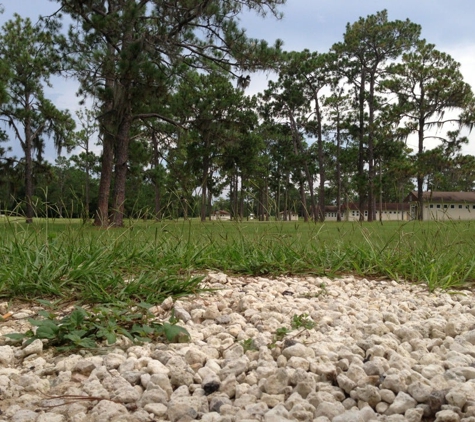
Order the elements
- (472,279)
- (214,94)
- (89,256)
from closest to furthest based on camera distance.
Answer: (89,256), (472,279), (214,94)

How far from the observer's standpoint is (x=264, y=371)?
157cm

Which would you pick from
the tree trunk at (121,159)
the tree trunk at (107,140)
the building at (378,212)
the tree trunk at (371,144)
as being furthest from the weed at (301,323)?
the tree trunk at (371,144)

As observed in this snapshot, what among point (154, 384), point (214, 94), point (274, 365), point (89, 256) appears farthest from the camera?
point (214, 94)

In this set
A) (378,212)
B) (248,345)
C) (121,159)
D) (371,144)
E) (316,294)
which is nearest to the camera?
(248,345)

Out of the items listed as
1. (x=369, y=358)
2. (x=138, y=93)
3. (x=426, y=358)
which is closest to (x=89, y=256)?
(x=369, y=358)

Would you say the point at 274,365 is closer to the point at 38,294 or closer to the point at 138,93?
the point at 38,294

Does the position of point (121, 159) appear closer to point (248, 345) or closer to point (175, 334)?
point (175, 334)

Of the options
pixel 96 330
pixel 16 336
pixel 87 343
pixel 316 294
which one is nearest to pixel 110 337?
pixel 87 343

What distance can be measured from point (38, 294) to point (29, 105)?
18770mm

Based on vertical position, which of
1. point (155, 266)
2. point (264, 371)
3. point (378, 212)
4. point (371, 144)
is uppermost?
point (371, 144)

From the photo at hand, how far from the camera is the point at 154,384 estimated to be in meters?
1.50

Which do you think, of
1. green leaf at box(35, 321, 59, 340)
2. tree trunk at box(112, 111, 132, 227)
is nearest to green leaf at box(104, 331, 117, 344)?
green leaf at box(35, 321, 59, 340)

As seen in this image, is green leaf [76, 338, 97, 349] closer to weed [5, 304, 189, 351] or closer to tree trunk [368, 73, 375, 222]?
weed [5, 304, 189, 351]

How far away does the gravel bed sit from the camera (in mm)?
1365
